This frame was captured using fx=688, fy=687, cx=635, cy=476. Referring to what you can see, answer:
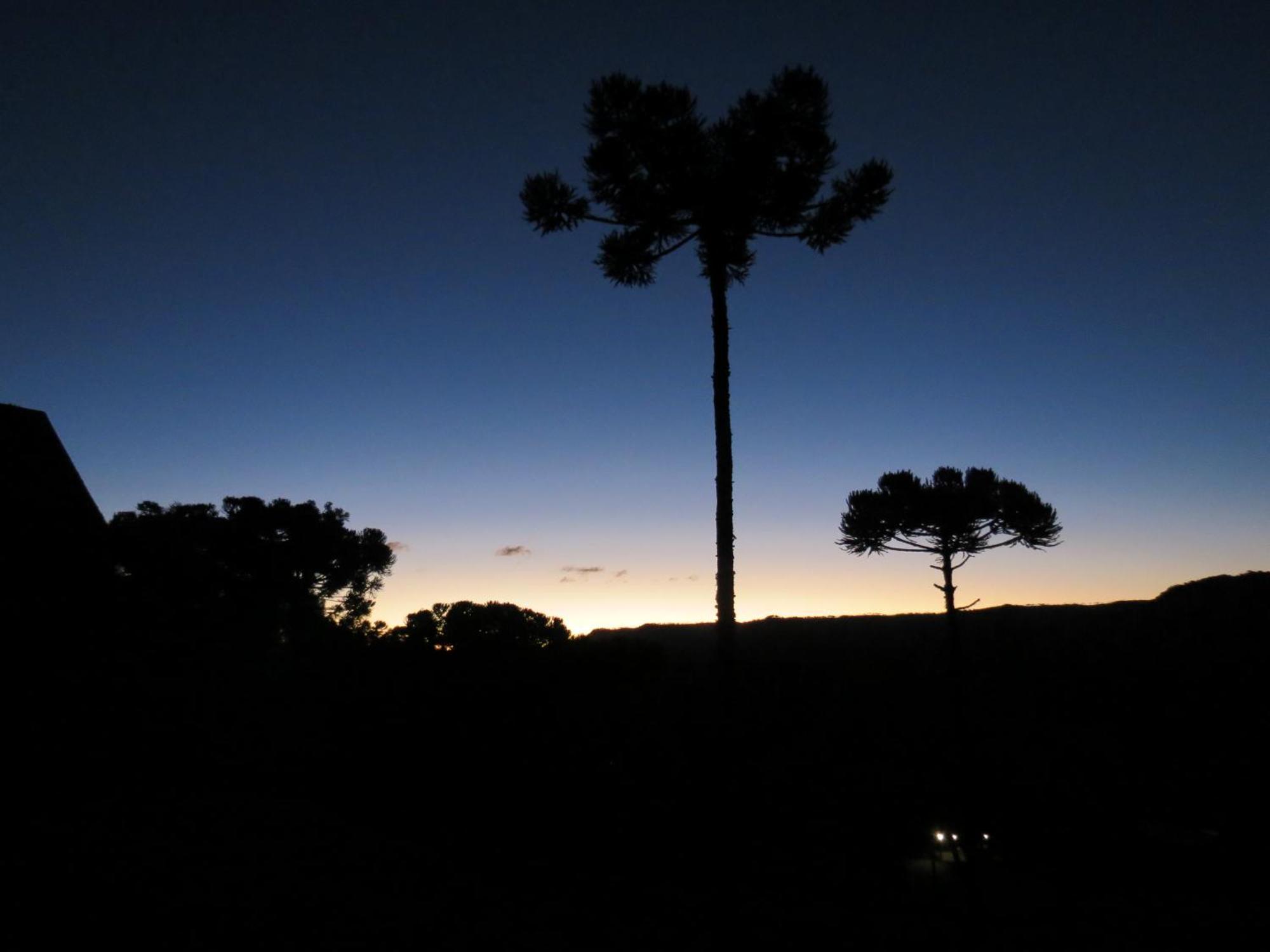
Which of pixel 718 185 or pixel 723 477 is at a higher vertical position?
pixel 718 185

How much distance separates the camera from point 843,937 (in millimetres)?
10930

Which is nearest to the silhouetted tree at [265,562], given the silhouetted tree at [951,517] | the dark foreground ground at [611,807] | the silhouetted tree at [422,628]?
the silhouetted tree at [422,628]

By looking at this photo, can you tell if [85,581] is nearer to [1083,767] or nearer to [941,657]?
[1083,767]

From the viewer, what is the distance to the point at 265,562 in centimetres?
3438

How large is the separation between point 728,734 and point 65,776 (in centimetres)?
1109

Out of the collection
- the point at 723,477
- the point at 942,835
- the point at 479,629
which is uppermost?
the point at 723,477

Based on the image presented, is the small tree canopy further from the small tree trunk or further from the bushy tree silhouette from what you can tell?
the bushy tree silhouette

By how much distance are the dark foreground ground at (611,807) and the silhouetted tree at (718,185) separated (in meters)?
5.94

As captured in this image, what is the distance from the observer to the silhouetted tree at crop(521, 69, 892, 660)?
32.6 ft

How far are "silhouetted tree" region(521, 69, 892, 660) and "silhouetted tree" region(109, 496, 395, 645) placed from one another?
24.9m

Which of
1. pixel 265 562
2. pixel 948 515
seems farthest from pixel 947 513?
pixel 265 562

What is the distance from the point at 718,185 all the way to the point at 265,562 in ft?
107

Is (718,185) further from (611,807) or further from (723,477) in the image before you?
(611,807)

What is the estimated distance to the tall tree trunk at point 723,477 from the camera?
30.9 feet
